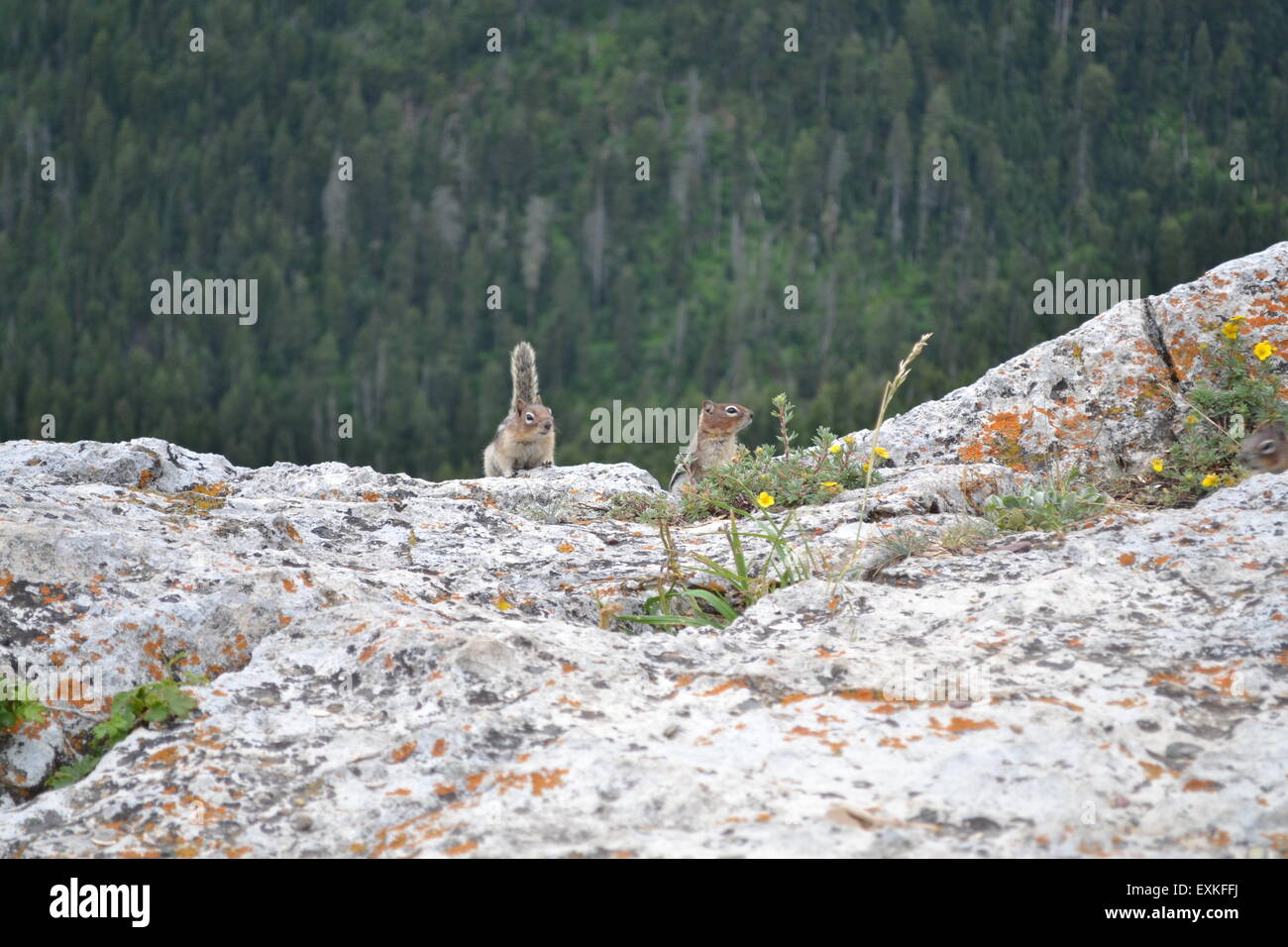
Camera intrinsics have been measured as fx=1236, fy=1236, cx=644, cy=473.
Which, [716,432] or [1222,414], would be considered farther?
[716,432]

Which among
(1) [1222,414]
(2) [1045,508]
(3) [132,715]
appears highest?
(1) [1222,414]

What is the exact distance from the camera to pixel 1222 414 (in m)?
7.52

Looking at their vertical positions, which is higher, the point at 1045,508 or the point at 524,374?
the point at 524,374

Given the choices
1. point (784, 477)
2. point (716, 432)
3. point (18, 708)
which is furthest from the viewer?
point (716, 432)

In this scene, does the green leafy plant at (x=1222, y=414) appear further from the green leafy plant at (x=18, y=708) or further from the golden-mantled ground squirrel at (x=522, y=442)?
the golden-mantled ground squirrel at (x=522, y=442)

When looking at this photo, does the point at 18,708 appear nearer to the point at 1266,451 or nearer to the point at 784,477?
the point at 784,477

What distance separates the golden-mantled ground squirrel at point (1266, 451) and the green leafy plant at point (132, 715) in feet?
17.9

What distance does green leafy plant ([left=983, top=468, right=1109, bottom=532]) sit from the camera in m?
6.35

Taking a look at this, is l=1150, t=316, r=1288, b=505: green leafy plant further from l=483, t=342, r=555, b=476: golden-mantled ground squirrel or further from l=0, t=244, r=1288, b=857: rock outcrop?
l=483, t=342, r=555, b=476: golden-mantled ground squirrel

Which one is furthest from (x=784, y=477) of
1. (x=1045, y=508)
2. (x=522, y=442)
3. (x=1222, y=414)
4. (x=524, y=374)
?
(x=524, y=374)

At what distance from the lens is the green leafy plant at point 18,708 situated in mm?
4637

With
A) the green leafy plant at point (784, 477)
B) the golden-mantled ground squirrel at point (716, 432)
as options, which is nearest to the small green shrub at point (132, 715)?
the green leafy plant at point (784, 477)

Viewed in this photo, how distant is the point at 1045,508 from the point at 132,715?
4.42m

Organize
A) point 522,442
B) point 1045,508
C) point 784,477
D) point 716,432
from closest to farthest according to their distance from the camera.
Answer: point 1045,508 < point 784,477 < point 716,432 < point 522,442
